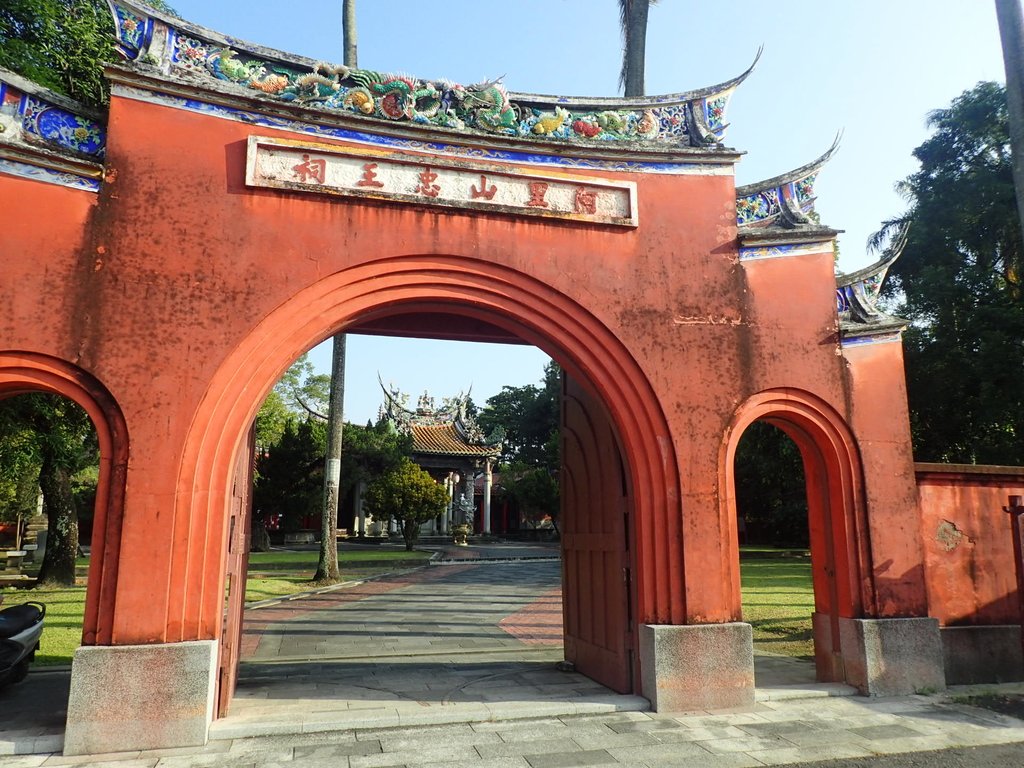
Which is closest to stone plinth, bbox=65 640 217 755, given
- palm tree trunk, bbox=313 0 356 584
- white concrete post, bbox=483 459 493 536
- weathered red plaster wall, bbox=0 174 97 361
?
weathered red plaster wall, bbox=0 174 97 361

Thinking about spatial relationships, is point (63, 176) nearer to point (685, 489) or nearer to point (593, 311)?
point (593, 311)

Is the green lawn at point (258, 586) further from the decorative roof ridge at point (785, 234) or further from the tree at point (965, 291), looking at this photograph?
the tree at point (965, 291)

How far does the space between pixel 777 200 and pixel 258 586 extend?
13.7 meters

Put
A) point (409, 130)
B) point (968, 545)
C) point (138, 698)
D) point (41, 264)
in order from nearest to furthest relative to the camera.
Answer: point (138, 698) < point (41, 264) < point (409, 130) < point (968, 545)

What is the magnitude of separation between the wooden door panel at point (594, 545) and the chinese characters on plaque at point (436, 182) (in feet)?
6.38

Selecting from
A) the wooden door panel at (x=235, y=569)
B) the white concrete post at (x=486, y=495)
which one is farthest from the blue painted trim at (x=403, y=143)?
the white concrete post at (x=486, y=495)

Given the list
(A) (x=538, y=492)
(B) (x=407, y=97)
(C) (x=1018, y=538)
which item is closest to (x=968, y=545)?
(C) (x=1018, y=538)

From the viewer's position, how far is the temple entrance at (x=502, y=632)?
618 centimetres

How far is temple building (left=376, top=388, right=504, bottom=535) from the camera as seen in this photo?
116 ft

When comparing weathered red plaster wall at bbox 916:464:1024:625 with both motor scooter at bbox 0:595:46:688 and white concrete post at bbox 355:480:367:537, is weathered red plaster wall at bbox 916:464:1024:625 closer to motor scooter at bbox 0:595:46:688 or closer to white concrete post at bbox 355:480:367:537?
motor scooter at bbox 0:595:46:688

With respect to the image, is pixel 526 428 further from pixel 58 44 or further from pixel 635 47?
pixel 58 44

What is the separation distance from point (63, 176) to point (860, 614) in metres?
7.64

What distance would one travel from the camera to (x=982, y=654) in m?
6.82

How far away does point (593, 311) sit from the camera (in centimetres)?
632
